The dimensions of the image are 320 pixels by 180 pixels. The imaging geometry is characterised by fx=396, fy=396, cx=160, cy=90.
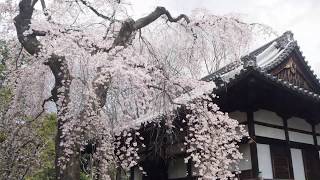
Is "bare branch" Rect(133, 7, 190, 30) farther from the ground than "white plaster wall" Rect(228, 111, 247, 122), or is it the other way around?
"bare branch" Rect(133, 7, 190, 30)

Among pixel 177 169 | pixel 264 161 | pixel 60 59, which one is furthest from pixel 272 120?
pixel 60 59

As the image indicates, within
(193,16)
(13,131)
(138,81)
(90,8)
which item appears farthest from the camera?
(13,131)

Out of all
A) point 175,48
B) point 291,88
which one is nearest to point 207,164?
point 291,88

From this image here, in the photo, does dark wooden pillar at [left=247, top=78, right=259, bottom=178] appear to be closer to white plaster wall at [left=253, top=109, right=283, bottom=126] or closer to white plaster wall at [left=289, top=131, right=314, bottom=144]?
white plaster wall at [left=253, top=109, right=283, bottom=126]

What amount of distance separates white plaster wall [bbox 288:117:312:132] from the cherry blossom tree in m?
2.19

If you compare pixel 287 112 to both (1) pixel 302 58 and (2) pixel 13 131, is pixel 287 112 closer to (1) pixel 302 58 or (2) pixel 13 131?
(1) pixel 302 58

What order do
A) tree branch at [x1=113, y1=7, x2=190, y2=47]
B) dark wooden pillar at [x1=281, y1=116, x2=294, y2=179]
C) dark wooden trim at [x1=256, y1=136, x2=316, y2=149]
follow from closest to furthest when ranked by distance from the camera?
tree branch at [x1=113, y1=7, x2=190, y2=47] → dark wooden trim at [x1=256, y1=136, x2=316, y2=149] → dark wooden pillar at [x1=281, y1=116, x2=294, y2=179]

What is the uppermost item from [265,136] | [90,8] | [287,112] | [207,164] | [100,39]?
[90,8]

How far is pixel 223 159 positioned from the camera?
8336 mm

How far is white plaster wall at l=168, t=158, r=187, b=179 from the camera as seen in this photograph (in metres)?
10.8

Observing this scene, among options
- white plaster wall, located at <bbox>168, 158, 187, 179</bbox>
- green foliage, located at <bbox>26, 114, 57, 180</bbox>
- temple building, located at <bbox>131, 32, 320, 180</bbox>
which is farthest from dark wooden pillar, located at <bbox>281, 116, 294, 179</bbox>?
green foliage, located at <bbox>26, 114, 57, 180</bbox>

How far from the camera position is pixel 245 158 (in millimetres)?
9148

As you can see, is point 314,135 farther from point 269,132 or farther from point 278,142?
point 269,132

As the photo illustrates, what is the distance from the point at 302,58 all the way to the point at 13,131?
945cm
